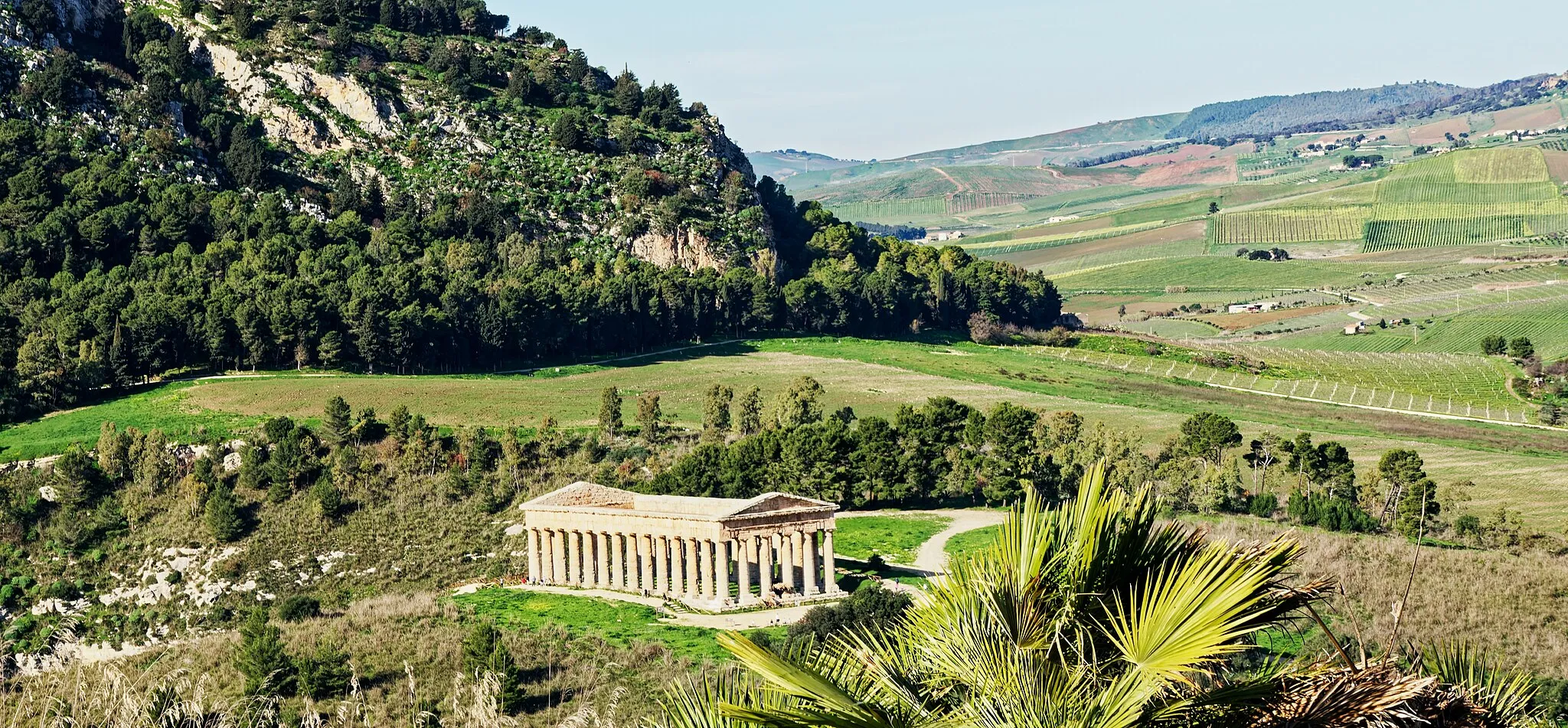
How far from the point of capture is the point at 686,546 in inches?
2926

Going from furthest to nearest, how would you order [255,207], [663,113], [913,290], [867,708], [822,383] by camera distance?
[663,113]
[913,290]
[255,207]
[822,383]
[867,708]

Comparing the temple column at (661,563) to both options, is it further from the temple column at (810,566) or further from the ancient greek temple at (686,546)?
the temple column at (810,566)

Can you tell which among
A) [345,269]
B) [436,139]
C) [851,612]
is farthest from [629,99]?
[851,612]

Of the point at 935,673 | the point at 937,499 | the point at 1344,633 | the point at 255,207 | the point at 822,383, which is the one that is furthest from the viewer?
the point at 255,207

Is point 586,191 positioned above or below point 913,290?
above

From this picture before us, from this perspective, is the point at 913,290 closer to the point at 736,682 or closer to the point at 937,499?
the point at 937,499

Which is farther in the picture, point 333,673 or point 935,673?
point 333,673

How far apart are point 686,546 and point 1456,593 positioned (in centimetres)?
3299

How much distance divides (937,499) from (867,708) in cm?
8306

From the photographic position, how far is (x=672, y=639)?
64500 mm

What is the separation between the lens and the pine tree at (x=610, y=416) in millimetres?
105000

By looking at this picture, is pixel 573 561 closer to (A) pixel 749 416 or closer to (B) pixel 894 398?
(A) pixel 749 416

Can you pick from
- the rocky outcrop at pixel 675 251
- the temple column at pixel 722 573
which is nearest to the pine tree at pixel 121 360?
the rocky outcrop at pixel 675 251

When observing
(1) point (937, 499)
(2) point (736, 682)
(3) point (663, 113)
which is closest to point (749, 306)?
(3) point (663, 113)
